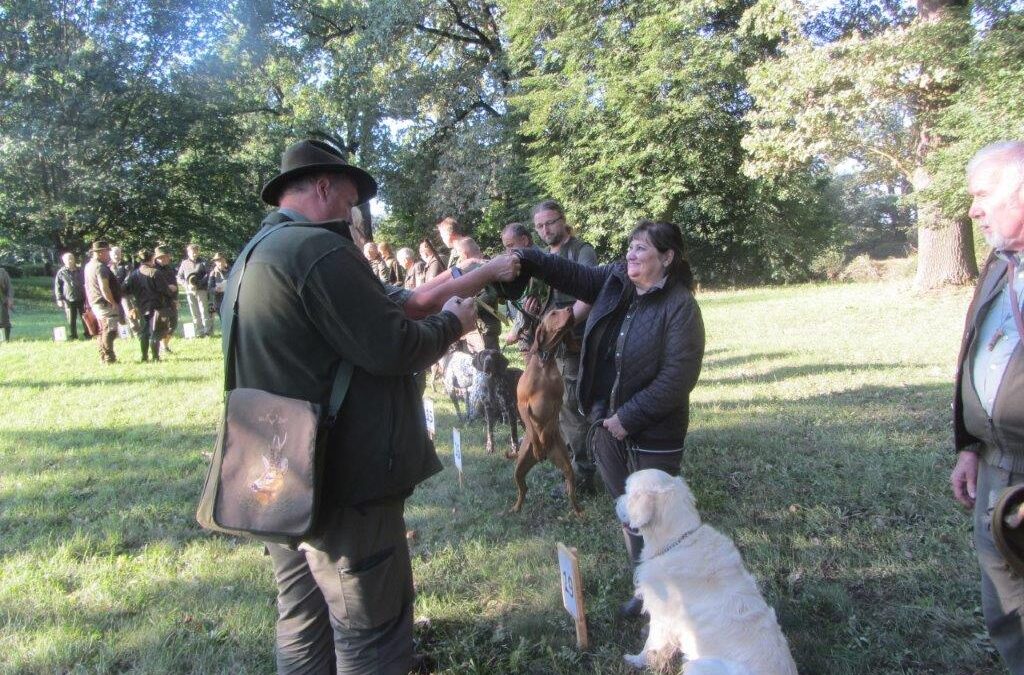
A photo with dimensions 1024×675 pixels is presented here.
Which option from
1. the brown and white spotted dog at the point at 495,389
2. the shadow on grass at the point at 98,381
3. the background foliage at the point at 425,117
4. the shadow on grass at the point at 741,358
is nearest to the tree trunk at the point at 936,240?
the background foliage at the point at 425,117

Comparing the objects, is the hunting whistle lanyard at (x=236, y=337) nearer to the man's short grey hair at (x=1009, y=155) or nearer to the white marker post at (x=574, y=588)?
the white marker post at (x=574, y=588)

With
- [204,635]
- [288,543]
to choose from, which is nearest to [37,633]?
[204,635]

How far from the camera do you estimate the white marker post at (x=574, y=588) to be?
273 centimetres

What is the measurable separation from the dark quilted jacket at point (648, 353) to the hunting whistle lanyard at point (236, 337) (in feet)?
4.60

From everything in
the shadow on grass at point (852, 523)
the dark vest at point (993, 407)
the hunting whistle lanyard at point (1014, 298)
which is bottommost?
the shadow on grass at point (852, 523)

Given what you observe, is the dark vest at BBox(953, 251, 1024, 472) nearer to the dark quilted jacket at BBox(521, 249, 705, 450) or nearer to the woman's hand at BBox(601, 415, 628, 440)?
the dark quilted jacket at BBox(521, 249, 705, 450)

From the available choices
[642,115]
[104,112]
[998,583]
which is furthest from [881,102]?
[104,112]

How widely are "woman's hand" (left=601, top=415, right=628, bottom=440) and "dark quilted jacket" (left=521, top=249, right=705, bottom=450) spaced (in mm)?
26

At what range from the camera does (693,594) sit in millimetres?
2439

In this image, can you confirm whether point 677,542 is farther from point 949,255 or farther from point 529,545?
point 949,255

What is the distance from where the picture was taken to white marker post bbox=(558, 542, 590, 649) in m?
2.73

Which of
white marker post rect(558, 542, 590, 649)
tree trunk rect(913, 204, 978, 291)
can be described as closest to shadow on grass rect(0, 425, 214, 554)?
white marker post rect(558, 542, 590, 649)

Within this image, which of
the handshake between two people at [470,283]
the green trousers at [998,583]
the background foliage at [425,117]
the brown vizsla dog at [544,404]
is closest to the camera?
the green trousers at [998,583]

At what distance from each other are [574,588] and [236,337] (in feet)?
5.86
